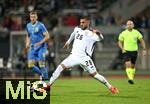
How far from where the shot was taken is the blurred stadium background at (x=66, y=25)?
3328cm

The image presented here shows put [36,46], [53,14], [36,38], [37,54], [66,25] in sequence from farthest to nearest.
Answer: [53,14]
[66,25]
[37,54]
[36,38]
[36,46]

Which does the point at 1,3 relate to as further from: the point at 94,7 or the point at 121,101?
the point at 121,101

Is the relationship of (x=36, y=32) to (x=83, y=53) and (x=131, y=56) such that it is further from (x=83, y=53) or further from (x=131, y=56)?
(x=131, y=56)

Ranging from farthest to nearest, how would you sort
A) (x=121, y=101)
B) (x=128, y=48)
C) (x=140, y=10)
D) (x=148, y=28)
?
(x=140, y=10) → (x=148, y=28) → (x=128, y=48) → (x=121, y=101)

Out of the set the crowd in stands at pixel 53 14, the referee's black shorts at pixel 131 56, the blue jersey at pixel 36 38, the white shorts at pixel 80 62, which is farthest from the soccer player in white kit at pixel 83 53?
the crowd in stands at pixel 53 14

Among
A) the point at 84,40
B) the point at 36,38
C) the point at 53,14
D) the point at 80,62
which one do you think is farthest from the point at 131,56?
the point at 53,14

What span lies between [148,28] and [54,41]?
5.31 m

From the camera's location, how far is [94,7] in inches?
1538

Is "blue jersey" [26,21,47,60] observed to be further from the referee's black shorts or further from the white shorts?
the referee's black shorts

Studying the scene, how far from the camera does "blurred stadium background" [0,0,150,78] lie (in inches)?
1310

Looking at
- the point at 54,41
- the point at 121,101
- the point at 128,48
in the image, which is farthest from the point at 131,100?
the point at 54,41

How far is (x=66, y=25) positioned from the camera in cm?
3653

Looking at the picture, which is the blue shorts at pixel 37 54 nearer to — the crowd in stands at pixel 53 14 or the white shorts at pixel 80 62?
the white shorts at pixel 80 62

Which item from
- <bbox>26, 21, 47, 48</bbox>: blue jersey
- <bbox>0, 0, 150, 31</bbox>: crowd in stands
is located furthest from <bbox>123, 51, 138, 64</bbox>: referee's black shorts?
<bbox>0, 0, 150, 31</bbox>: crowd in stands
